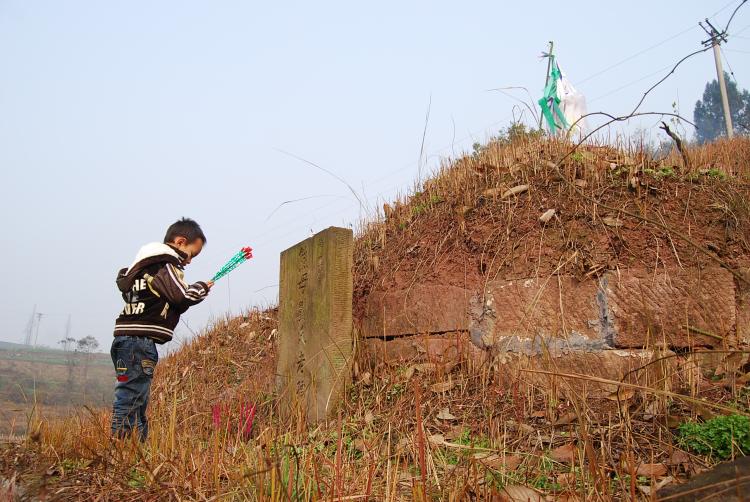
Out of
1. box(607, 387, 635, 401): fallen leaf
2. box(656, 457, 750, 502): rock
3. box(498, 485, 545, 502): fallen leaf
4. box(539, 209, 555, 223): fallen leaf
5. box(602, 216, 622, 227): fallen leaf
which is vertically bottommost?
box(498, 485, 545, 502): fallen leaf

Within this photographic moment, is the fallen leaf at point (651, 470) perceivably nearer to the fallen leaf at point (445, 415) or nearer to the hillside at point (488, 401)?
the hillside at point (488, 401)

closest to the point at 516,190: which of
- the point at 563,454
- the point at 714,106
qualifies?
the point at 563,454

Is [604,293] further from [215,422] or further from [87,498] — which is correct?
[87,498]

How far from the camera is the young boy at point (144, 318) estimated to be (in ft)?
12.6

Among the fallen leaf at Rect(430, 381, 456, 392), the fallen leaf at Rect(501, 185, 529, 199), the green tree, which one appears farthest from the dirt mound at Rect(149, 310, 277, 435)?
the green tree

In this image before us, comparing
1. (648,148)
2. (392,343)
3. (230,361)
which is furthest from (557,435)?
(230,361)

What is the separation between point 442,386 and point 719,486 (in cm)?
222

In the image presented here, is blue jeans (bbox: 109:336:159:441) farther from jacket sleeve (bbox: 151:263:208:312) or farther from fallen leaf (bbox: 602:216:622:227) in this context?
fallen leaf (bbox: 602:216:622:227)

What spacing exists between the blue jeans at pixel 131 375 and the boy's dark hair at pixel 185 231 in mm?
900

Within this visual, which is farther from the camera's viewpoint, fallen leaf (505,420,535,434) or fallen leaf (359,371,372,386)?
fallen leaf (359,371,372,386)

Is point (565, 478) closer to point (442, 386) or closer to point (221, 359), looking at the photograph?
point (442, 386)

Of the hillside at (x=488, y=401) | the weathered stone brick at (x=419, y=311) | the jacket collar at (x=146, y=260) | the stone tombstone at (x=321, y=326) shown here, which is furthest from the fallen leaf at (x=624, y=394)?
the jacket collar at (x=146, y=260)

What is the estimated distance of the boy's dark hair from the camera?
4.51 metres

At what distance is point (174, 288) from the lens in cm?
406
